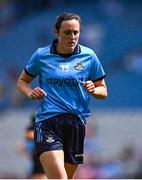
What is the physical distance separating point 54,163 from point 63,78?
74cm

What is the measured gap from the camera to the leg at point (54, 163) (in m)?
6.25

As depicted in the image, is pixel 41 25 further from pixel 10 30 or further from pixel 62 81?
pixel 62 81

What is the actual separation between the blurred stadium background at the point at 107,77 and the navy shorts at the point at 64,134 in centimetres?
718

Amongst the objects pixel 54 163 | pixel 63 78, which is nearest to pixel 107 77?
pixel 63 78

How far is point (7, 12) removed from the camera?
18766mm

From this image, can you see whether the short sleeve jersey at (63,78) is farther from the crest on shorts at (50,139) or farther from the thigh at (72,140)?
the crest on shorts at (50,139)

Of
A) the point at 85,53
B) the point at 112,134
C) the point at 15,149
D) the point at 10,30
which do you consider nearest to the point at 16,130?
the point at 15,149

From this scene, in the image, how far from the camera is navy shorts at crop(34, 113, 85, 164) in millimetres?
6508

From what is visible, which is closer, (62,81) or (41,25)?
(62,81)

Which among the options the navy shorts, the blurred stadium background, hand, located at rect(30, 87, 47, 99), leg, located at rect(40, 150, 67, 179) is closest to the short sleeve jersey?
the navy shorts

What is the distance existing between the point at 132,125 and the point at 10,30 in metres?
4.50

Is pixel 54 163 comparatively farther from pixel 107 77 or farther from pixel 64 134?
pixel 107 77

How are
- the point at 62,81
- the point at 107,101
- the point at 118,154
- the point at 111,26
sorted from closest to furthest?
the point at 62,81, the point at 118,154, the point at 107,101, the point at 111,26

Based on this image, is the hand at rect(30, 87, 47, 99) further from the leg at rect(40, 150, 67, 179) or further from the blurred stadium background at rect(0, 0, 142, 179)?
the blurred stadium background at rect(0, 0, 142, 179)
